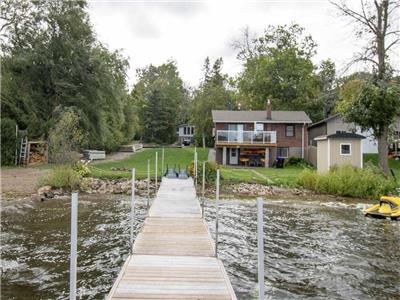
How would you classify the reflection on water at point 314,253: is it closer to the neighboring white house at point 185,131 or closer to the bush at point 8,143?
the bush at point 8,143

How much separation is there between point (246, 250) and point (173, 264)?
4.14 metres

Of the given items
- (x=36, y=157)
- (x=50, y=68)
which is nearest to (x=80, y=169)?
(x=36, y=157)

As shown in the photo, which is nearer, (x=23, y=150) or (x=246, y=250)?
(x=246, y=250)

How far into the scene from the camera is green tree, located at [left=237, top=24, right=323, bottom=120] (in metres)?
44.1

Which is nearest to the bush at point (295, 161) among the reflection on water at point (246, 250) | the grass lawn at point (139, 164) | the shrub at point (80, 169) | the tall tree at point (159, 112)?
the grass lawn at point (139, 164)

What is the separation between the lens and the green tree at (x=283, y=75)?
145ft

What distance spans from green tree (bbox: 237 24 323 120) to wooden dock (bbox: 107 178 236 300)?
32983 millimetres

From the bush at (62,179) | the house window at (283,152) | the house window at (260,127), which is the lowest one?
the bush at (62,179)

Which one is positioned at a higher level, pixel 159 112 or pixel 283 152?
pixel 159 112

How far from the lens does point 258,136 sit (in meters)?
35.0

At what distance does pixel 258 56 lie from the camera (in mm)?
49000

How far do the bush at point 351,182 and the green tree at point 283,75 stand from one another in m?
22.0

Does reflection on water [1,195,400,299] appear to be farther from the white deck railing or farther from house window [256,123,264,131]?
house window [256,123,264,131]

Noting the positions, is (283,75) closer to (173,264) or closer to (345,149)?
(345,149)
